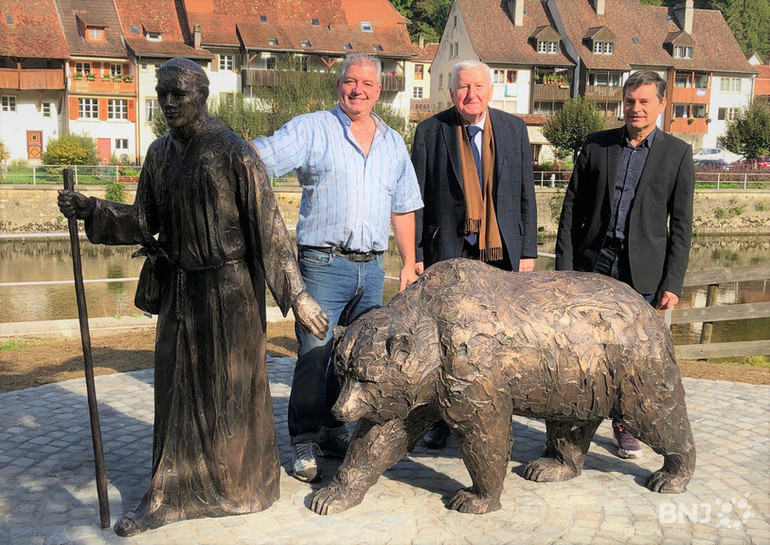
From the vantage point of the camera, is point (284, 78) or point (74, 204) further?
point (284, 78)

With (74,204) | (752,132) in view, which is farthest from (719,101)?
(74,204)

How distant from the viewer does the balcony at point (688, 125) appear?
5212 centimetres

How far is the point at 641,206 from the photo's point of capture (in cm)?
559

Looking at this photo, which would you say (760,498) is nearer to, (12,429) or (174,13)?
(12,429)

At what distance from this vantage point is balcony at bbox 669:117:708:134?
171 feet

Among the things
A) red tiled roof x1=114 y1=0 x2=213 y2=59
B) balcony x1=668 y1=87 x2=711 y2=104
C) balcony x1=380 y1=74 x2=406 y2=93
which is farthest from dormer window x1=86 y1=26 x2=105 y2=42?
balcony x1=668 y1=87 x2=711 y2=104

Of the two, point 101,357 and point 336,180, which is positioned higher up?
point 336,180

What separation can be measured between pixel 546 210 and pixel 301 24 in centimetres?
1912

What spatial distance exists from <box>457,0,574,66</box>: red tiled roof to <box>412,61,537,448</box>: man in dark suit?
4377 cm

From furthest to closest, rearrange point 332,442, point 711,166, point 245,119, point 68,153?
point 711,166 < point 68,153 < point 245,119 < point 332,442

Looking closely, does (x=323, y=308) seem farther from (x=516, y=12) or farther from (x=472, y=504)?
(x=516, y=12)

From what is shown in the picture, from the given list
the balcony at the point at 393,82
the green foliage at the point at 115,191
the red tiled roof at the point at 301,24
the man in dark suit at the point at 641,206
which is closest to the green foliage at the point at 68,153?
the green foliage at the point at 115,191

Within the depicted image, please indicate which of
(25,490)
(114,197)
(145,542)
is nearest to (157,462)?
(145,542)

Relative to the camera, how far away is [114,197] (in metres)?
28.2
